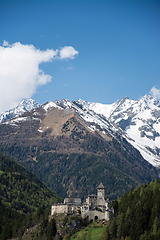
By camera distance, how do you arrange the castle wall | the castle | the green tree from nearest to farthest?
the green tree, the castle, the castle wall

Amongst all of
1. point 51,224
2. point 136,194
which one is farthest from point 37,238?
point 136,194

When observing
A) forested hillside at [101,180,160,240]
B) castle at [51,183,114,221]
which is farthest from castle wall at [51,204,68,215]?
forested hillside at [101,180,160,240]

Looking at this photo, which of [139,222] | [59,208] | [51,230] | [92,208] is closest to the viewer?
[139,222]

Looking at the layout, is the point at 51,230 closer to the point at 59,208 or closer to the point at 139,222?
the point at 59,208

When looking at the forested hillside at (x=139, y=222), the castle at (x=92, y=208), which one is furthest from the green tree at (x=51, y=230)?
the forested hillside at (x=139, y=222)

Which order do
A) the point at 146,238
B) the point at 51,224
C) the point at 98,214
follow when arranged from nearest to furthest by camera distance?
the point at 146,238 < the point at 51,224 < the point at 98,214

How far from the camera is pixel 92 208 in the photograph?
152 metres

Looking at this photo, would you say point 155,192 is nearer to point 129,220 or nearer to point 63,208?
point 129,220

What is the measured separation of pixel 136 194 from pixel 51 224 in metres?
43.4

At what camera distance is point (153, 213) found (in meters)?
125

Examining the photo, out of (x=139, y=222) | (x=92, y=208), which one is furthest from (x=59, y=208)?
(x=139, y=222)

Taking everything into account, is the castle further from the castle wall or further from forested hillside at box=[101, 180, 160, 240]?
forested hillside at box=[101, 180, 160, 240]

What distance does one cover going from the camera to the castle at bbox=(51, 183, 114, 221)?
146375mm

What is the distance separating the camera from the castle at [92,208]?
480 feet
